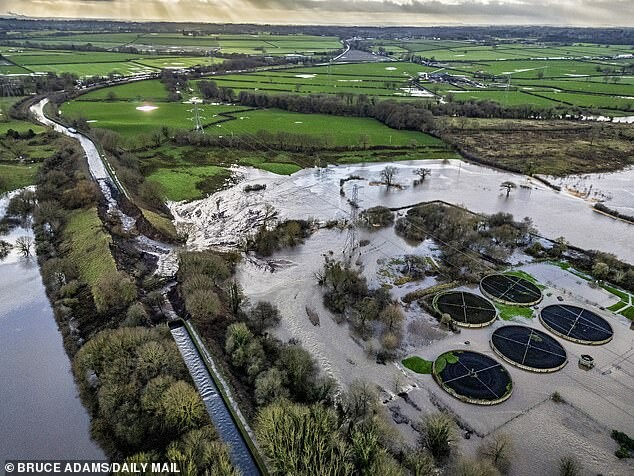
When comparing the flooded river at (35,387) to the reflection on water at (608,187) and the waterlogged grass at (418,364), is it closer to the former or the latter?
the waterlogged grass at (418,364)

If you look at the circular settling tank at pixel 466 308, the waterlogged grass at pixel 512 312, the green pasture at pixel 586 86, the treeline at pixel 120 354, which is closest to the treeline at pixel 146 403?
the treeline at pixel 120 354

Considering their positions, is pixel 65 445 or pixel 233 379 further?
pixel 233 379

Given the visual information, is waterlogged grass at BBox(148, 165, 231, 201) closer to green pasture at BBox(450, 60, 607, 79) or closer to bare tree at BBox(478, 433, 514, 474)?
bare tree at BBox(478, 433, 514, 474)

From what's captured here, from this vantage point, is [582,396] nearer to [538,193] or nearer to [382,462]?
[382,462]

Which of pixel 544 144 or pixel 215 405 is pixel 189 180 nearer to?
pixel 215 405

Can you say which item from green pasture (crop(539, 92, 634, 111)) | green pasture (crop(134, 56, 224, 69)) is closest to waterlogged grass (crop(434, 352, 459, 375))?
green pasture (crop(539, 92, 634, 111))

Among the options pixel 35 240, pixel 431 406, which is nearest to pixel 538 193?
pixel 431 406

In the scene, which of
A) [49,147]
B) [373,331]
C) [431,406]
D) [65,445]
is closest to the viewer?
[65,445]
